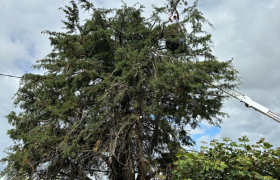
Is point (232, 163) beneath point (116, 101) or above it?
beneath

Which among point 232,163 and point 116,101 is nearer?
point 232,163

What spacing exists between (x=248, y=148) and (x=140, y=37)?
7.07 meters

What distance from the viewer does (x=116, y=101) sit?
6.94 metres

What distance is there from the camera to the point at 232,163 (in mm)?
3701

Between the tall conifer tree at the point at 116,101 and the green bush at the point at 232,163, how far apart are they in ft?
8.31

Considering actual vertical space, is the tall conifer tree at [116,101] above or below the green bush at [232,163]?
above

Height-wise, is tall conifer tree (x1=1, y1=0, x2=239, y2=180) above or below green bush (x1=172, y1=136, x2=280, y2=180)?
above

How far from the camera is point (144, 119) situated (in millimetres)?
8188

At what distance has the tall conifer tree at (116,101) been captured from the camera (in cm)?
694

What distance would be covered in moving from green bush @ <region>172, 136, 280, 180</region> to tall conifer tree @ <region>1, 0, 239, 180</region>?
8.31ft

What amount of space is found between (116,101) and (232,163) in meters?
4.05

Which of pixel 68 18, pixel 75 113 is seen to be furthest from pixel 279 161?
pixel 68 18

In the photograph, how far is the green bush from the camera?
3508 millimetres

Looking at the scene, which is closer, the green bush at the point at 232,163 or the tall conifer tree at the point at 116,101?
the green bush at the point at 232,163
